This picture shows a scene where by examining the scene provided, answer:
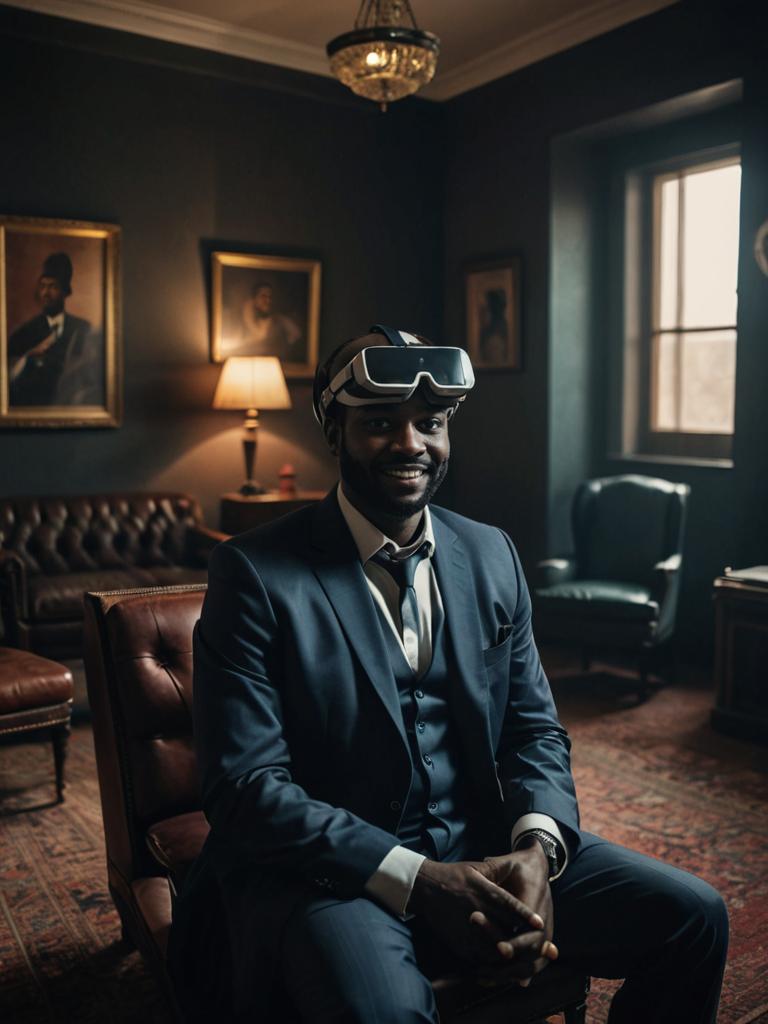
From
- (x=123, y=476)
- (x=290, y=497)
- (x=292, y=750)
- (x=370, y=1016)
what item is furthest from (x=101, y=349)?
(x=370, y=1016)

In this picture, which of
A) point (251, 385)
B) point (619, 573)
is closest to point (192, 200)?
point (251, 385)

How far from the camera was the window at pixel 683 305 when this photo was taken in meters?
5.45

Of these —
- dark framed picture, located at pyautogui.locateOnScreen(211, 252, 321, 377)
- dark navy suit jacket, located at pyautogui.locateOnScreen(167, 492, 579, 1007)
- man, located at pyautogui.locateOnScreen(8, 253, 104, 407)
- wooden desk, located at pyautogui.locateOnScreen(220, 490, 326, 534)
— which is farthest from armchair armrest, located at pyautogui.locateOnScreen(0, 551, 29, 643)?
dark navy suit jacket, located at pyautogui.locateOnScreen(167, 492, 579, 1007)

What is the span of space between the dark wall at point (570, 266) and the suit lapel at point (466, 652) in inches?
135

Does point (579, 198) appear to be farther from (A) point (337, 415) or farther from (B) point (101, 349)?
(A) point (337, 415)

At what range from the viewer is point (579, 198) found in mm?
5949

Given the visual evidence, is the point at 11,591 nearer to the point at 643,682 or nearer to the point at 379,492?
the point at 643,682

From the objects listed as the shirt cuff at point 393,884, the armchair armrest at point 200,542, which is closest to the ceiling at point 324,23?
the armchair armrest at point 200,542

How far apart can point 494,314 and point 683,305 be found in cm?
120

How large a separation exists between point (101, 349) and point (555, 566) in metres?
2.88

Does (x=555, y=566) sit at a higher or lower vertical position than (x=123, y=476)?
lower

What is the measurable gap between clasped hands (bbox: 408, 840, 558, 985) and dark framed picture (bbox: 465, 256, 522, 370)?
493cm

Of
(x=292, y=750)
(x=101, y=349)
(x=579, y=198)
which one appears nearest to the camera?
(x=292, y=750)

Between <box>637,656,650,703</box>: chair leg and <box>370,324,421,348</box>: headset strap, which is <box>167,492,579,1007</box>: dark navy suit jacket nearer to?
<box>370,324,421,348</box>: headset strap
